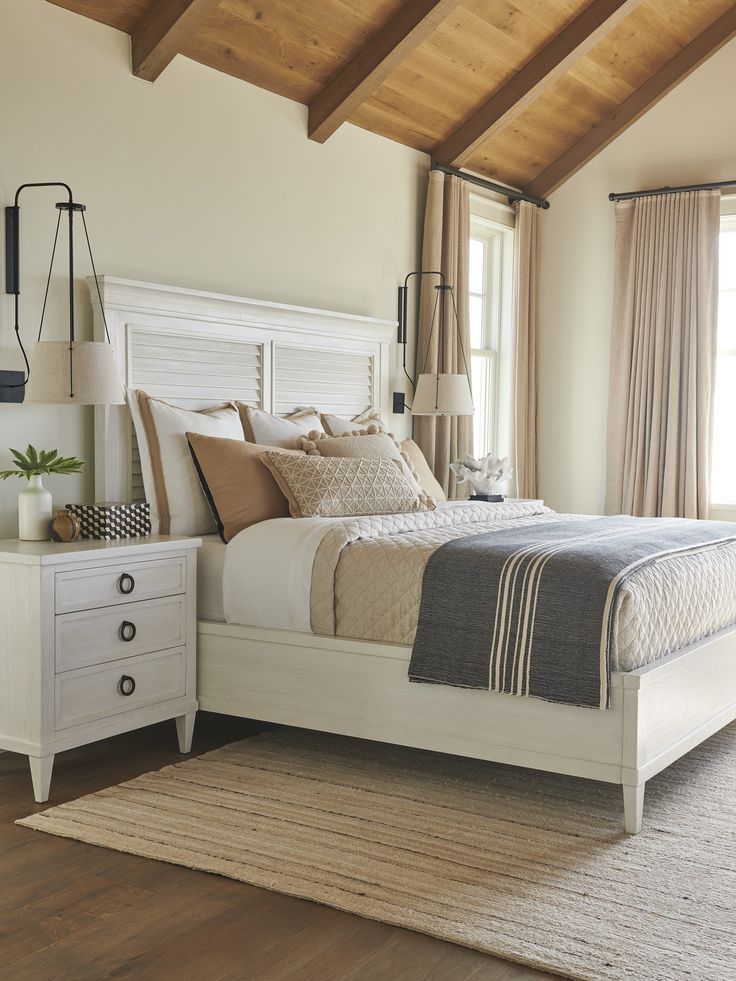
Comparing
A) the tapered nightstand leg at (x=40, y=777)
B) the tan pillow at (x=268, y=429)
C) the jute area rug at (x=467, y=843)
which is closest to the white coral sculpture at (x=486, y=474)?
the tan pillow at (x=268, y=429)

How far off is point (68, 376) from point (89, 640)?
2.49 feet

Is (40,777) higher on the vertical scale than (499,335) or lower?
lower

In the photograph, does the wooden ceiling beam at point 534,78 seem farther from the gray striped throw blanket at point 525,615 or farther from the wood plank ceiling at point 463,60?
the gray striped throw blanket at point 525,615

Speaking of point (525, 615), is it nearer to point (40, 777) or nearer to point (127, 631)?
point (127, 631)

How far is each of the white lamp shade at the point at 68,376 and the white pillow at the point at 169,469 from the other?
1.62 feet

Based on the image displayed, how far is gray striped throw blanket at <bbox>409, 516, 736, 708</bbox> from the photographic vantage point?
2.66 m

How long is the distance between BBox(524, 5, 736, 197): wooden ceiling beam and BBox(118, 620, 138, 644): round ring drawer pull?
13.4 ft

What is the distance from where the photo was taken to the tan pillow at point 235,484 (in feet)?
11.5

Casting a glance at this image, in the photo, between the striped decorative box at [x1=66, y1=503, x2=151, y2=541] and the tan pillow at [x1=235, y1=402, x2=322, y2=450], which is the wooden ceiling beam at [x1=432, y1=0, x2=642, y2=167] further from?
the striped decorative box at [x1=66, y1=503, x2=151, y2=541]

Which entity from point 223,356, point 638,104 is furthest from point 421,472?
point 638,104

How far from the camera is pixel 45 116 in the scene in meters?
3.45

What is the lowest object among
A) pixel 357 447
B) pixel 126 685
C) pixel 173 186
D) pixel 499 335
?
pixel 126 685

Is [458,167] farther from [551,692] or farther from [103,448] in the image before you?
[551,692]

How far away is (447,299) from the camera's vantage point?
541cm
